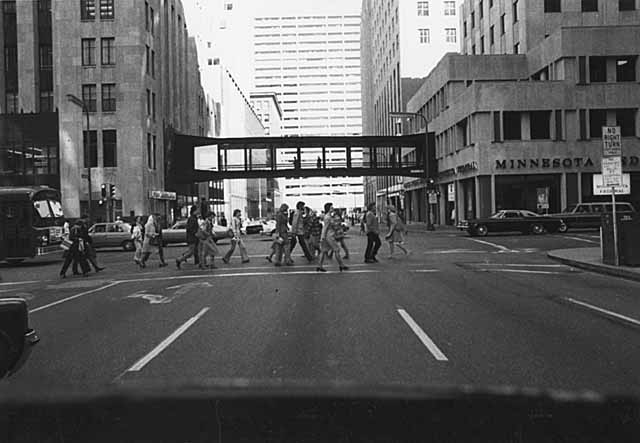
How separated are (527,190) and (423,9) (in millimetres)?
48082

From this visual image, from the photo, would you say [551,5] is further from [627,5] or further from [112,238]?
[112,238]

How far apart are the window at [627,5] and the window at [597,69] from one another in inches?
430

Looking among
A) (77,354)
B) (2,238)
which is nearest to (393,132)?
(2,238)

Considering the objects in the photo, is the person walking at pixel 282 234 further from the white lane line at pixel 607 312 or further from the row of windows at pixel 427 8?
the row of windows at pixel 427 8

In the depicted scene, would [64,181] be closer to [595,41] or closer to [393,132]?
[595,41]

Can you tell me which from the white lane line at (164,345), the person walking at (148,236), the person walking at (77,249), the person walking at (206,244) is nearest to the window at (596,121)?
the person walking at (206,244)

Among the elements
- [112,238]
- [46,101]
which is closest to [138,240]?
[112,238]

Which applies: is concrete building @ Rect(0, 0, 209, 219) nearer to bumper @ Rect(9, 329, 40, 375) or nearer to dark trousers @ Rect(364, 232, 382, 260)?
dark trousers @ Rect(364, 232, 382, 260)

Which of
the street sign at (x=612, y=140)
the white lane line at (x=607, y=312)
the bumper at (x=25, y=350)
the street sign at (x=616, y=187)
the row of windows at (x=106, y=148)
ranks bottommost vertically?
the white lane line at (x=607, y=312)

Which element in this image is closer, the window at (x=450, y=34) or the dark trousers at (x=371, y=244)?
the dark trousers at (x=371, y=244)

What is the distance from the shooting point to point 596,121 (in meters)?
40.4

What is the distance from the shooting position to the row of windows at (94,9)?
1826 inches

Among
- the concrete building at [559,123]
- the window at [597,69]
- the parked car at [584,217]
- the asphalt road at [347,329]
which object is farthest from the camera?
the window at [597,69]

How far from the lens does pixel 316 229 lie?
20.2 meters
